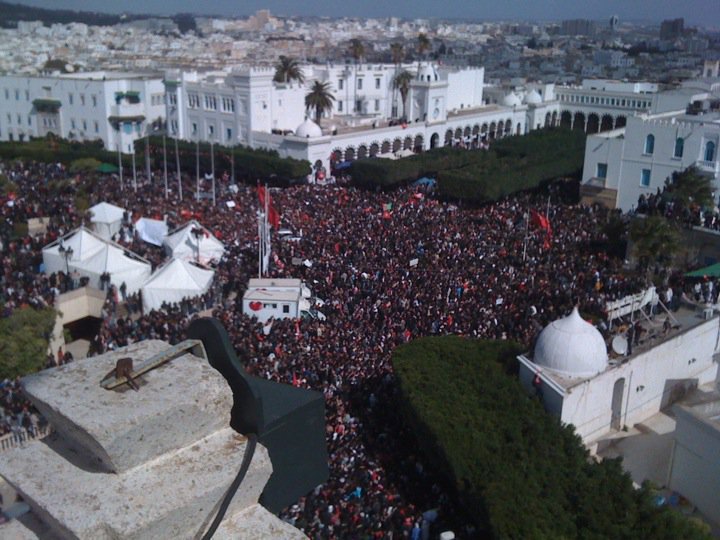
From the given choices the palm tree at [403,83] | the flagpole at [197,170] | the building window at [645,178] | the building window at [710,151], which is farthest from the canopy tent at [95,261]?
the palm tree at [403,83]

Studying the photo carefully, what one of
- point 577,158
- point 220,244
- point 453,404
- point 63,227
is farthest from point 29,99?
point 453,404

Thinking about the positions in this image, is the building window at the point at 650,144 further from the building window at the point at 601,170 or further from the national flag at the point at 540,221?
the national flag at the point at 540,221

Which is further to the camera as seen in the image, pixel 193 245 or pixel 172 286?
pixel 193 245

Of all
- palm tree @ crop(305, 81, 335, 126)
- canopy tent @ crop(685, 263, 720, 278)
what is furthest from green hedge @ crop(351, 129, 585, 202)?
canopy tent @ crop(685, 263, 720, 278)

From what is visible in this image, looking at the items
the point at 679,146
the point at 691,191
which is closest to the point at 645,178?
the point at 679,146

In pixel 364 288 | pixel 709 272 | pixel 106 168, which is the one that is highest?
pixel 709 272

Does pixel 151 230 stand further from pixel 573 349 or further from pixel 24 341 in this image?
pixel 573 349

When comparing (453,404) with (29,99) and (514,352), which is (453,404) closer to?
(514,352)
